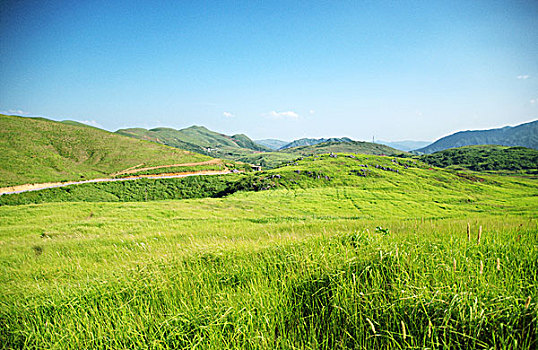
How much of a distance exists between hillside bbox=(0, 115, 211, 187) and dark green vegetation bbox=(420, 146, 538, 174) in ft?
501

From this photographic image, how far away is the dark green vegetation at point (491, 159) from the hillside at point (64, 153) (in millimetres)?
152558

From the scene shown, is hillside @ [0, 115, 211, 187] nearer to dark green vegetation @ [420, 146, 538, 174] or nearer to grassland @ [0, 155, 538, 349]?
grassland @ [0, 155, 538, 349]

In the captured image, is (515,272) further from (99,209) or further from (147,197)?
(147,197)

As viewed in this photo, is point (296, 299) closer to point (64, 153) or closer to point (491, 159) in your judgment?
point (64, 153)

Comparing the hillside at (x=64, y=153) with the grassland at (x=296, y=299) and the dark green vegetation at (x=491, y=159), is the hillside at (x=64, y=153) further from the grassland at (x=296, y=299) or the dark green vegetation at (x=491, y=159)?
the dark green vegetation at (x=491, y=159)

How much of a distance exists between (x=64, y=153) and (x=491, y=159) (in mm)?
203654

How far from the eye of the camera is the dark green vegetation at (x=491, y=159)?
385 ft

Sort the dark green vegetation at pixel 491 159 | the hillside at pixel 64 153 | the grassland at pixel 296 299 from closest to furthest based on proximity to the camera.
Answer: the grassland at pixel 296 299
the hillside at pixel 64 153
the dark green vegetation at pixel 491 159

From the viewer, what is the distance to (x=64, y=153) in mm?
66562

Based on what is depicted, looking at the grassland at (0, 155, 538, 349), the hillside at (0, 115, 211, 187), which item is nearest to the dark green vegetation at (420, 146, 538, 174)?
the hillside at (0, 115, 211, 187)

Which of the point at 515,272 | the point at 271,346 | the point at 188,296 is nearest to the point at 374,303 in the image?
the point at 271,346

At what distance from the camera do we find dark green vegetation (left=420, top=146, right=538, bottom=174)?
385ft

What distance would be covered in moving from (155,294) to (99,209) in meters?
26.5

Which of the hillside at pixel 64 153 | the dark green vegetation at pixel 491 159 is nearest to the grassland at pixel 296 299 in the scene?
the hillside at pixel 64 153
